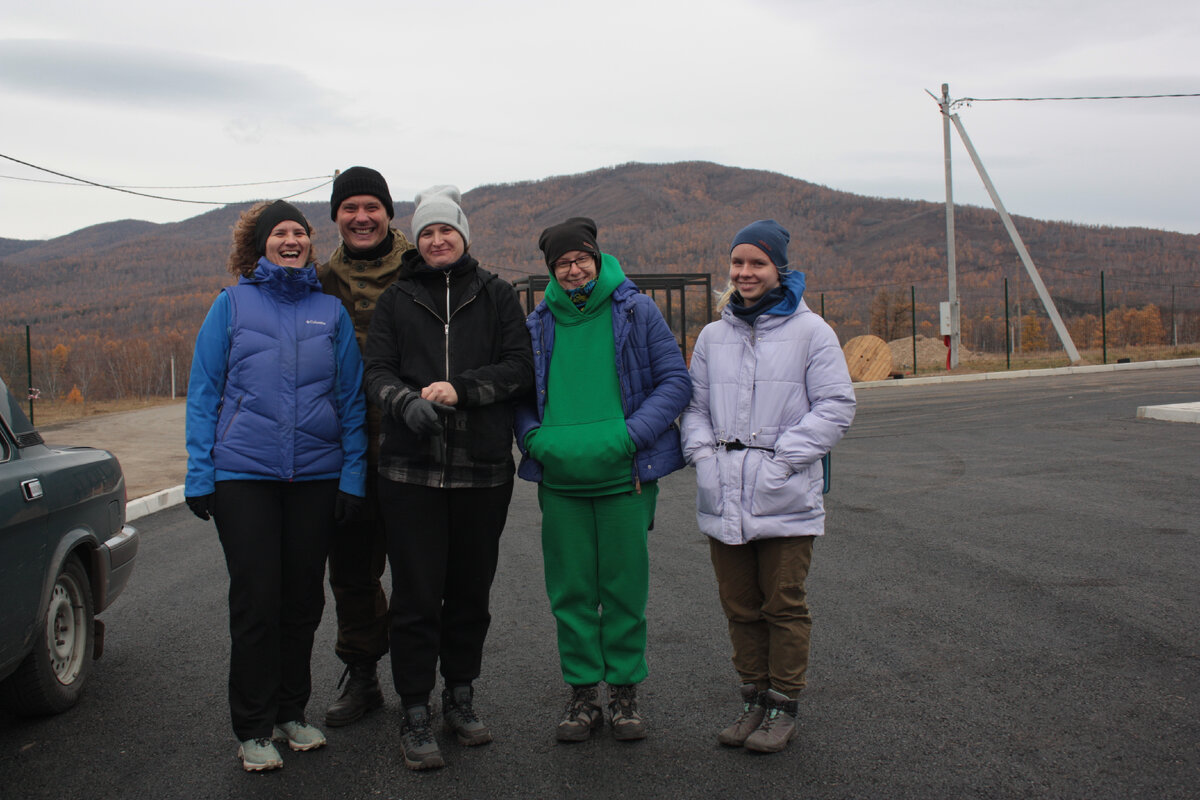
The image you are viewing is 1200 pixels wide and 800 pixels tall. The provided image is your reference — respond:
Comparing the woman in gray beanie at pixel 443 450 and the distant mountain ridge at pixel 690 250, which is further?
the distant mountain ridge at pixel 690 250

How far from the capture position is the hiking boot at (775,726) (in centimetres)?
318

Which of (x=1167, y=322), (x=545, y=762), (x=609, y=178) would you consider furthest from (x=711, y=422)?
(x=609, y=178)

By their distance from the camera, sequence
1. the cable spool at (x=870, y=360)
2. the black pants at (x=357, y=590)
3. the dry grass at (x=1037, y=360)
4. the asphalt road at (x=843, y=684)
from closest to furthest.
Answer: the asphalt road at (x=843, y=684), the black pants at (x=357, y=590), the dry grass at (x=1037, y=360), the cable spool at (x=870, y=360)

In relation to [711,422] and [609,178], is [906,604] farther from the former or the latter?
[609,178]

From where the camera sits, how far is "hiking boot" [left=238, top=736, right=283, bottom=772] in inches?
125

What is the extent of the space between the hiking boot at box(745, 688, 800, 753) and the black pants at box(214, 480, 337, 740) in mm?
1680

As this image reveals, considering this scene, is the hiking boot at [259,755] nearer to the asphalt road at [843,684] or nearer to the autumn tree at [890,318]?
the asphalt road at [843,684]

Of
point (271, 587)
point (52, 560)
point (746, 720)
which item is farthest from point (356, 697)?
point (746, 720)

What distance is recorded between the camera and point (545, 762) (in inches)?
126

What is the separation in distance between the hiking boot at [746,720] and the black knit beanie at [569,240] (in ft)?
5.60

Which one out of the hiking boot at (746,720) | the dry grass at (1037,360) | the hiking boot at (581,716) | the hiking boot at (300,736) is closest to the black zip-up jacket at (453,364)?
the hiking boot at (581,716)

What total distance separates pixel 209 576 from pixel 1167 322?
68.5 meters

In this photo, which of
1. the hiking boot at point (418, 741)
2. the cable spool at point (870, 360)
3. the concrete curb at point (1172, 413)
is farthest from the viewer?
the cable spool at point (870, 360)

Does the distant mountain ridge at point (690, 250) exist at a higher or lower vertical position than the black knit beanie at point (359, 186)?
higher
